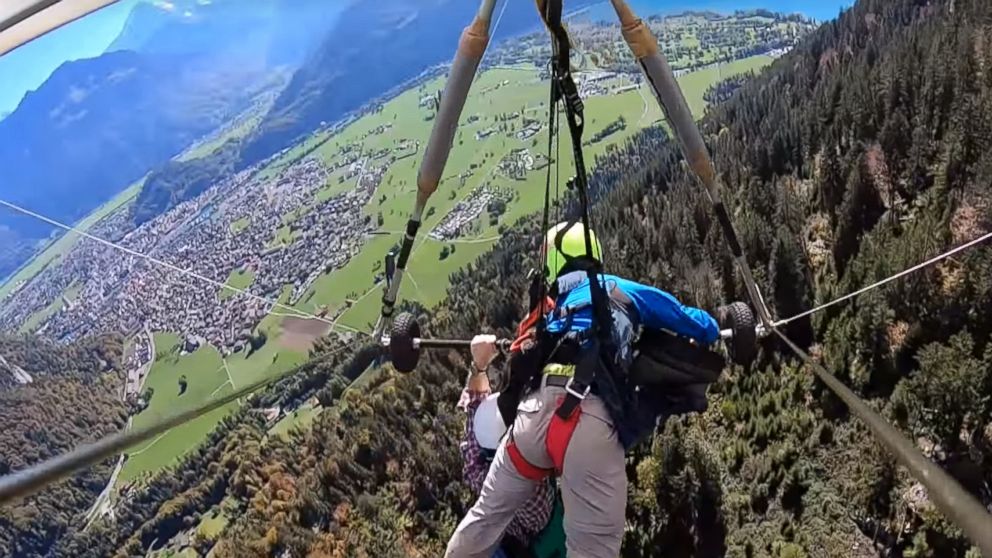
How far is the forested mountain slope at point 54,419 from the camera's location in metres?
36.2

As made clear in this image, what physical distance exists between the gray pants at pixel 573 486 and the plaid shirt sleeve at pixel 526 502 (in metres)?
0.26

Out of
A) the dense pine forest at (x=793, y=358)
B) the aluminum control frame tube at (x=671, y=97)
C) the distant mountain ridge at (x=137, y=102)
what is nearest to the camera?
the aluminum control frame tube at (x=671, y=97)

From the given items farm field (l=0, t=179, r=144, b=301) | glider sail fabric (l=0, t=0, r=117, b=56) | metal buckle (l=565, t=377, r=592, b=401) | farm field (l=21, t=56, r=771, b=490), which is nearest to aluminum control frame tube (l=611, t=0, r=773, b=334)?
metal buckle (l=565, t=377, r=592, b=401)

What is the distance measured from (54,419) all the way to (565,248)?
150 ft

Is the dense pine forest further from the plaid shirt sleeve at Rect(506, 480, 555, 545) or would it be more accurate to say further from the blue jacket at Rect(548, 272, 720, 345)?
the blue jacket at Rect(548, 272, 720, 345)

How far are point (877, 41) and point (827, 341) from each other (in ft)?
61.7

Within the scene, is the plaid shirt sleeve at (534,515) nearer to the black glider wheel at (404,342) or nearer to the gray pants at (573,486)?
the gray pants at (573,486)

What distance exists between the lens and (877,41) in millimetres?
22969

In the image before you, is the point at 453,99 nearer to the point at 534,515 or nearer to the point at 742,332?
the point at 742,332

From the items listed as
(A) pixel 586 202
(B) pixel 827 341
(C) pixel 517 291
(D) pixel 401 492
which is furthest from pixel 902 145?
(A) pixel 586 202

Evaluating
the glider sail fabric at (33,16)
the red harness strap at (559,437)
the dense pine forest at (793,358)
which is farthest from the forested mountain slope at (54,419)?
the red harness strap at (559,437)

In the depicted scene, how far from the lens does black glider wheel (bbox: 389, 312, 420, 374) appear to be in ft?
9.41

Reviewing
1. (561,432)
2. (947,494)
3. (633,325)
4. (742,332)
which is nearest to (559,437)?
(561,432)

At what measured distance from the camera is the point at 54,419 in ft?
129
